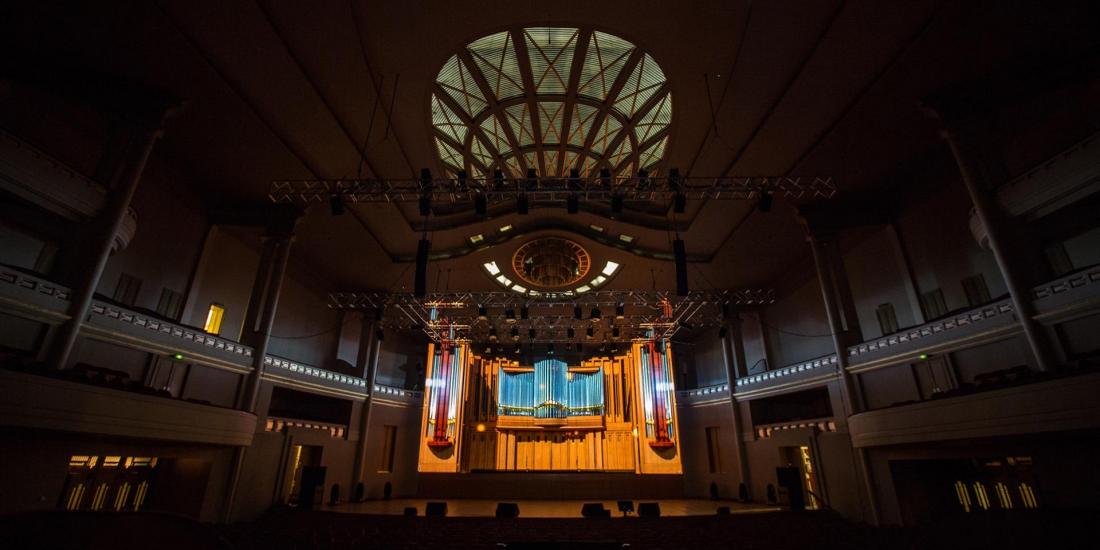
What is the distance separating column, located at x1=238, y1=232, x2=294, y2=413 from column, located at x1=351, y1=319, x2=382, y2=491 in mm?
5604

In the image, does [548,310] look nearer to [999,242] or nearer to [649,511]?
[649,511]

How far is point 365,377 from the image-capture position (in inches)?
768

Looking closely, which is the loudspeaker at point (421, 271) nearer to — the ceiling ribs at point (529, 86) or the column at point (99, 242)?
the ceiling ribs at point (529, 86)

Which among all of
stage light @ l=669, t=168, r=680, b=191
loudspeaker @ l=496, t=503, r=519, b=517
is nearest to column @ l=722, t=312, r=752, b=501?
stage light @ l=669, t=168, r=680, b=191

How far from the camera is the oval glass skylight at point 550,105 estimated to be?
12.2 m

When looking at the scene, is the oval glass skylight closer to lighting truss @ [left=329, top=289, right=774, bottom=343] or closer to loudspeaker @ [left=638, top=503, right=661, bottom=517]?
lighting truss @ [left=329, top=289, right=774, bottom=343]

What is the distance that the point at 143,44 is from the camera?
9.49 metres

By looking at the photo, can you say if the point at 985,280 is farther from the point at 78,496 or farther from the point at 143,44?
the point at 78,496

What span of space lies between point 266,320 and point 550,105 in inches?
453

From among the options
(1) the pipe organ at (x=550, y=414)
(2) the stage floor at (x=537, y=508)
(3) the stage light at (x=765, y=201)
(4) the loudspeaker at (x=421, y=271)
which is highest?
(3) the stage light at (x=765, y=201)

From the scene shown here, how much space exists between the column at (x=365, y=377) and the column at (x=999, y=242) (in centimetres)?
2021

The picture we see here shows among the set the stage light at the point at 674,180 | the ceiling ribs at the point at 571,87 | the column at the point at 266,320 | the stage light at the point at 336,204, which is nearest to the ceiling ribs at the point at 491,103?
the ceiling ribs at the point at 571,87

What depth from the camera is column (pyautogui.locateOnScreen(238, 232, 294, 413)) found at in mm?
13156

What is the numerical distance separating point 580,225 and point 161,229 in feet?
44.3
